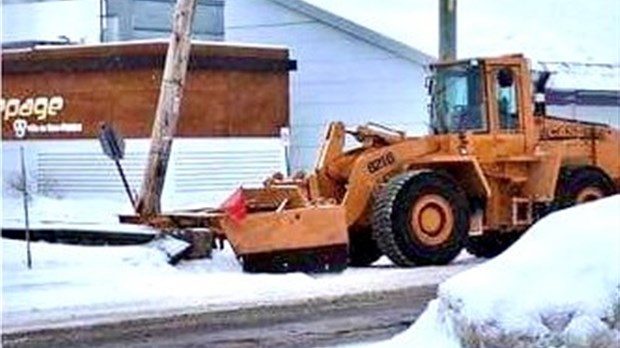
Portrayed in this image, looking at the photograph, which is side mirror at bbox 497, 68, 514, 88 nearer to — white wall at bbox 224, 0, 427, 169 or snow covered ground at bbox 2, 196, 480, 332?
snow covered ground at bbox 2, 196, 480, 332

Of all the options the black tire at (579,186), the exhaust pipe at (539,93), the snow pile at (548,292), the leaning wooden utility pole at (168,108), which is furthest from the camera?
the leaning wooden utility pole at (168,108)

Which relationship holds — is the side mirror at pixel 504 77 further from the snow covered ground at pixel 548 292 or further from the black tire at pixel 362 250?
the snow covered ground at pixel 548 292

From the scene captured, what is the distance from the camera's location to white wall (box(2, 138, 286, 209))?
27.7 metres

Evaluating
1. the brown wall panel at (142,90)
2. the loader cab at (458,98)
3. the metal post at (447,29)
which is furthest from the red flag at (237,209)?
the brown wall panel at (142,90)

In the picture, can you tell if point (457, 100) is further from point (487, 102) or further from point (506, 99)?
point (506, 99)

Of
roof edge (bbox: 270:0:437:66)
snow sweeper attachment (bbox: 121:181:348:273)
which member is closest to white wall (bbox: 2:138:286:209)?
roof edge (bbox: 270:0:437:66)

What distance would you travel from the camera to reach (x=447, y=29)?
74.0 ft

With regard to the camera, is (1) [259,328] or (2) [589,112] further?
(2) [589,112]

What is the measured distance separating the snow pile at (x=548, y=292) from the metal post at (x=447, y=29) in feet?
49.9

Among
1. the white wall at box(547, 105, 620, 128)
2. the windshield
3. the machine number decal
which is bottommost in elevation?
the white wall at box(547, 105, 620, 128)

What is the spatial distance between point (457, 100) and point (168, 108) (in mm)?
3830

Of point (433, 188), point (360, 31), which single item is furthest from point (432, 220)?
point (360, 31)

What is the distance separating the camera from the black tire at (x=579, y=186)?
18766 millimetres

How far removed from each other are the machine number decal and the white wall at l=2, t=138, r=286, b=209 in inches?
393
